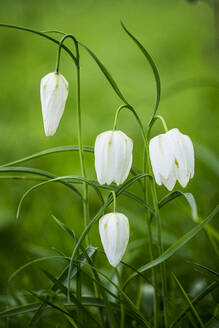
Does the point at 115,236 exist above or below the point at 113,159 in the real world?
below

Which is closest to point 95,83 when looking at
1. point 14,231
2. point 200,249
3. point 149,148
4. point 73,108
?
point 73,108

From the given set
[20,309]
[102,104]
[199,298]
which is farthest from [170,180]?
[102,104]

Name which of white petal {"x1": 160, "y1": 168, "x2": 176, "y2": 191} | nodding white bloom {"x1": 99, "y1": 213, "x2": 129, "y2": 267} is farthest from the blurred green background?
nodding white bloom {"x1": 99, "y1": 213, "x2": 129, "y2": 267}

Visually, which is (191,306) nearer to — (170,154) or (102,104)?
(170,154)

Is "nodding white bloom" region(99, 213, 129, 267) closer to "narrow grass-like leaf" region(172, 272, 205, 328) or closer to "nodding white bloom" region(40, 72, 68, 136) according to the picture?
"narrow grass-like leaf" region(172, 272, 205, 328)

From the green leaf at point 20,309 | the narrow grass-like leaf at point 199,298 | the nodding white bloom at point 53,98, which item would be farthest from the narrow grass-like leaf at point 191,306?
the nodding white bloom at point 53,98

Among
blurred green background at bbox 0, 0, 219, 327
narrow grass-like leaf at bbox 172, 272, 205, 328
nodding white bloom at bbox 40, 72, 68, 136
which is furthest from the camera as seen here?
blurred green background at bbox 0, 0, 219, 327

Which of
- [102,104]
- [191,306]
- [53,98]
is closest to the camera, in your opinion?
[191,306]

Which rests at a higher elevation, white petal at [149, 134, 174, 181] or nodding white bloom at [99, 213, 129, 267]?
white petal at [149, 134, 174, 181]

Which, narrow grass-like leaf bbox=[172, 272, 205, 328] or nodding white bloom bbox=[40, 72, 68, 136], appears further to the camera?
nodding white bloom bbox=[40, 72, 68, 136]
